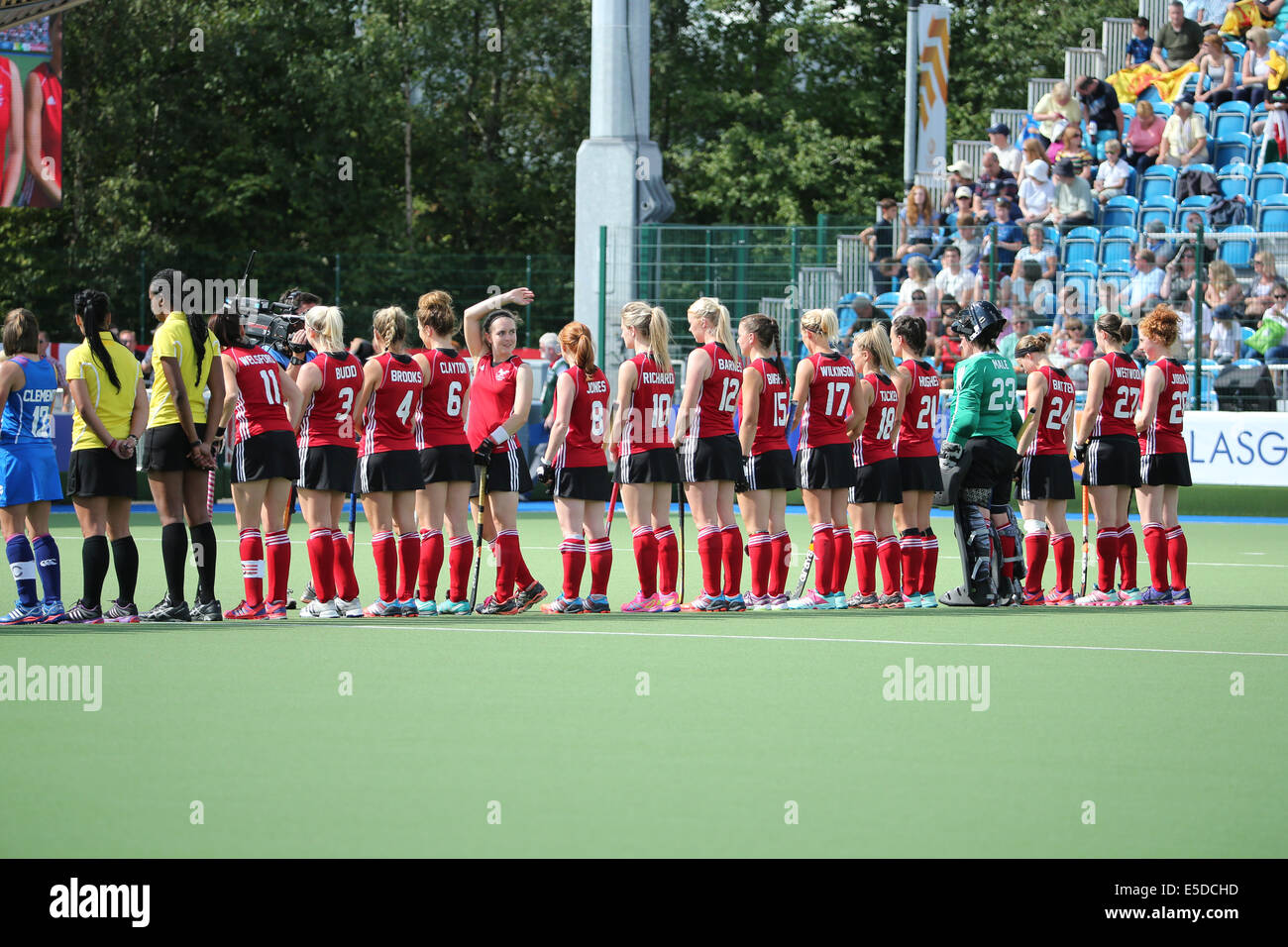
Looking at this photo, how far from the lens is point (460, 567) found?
12508 mm

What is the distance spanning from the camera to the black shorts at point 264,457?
11.6 metres

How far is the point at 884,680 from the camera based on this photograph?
941 cm

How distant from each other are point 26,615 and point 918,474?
6.17m

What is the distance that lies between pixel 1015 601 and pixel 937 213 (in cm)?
1410

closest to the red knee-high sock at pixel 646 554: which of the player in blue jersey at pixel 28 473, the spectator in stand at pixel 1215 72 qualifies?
the player in blue jersey at pixel 28 473

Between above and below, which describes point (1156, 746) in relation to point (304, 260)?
below

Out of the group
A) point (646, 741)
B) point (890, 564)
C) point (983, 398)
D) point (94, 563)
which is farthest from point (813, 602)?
point (646, 741)

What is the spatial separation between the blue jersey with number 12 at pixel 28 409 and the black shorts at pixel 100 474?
0.41 meters

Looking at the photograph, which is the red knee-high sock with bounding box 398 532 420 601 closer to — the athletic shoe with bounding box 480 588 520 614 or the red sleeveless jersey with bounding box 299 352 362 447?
the athletic shoe with bounding box 480 588 520 614

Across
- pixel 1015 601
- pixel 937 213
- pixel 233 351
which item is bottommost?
pixel 1015 601

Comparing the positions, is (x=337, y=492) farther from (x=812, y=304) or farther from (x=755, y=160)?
(x=755, y=160)

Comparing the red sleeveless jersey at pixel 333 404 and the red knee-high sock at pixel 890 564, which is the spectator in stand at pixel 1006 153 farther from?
the red sleeveless jersey at pixel 333 404

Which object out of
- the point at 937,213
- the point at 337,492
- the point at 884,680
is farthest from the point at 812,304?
the point at 884,680

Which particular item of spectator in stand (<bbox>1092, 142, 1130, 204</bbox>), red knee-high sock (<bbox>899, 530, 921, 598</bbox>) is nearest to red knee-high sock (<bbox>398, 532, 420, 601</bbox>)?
red knee-high sock (<bbox>899, 530, 921, 598</bbox>)
